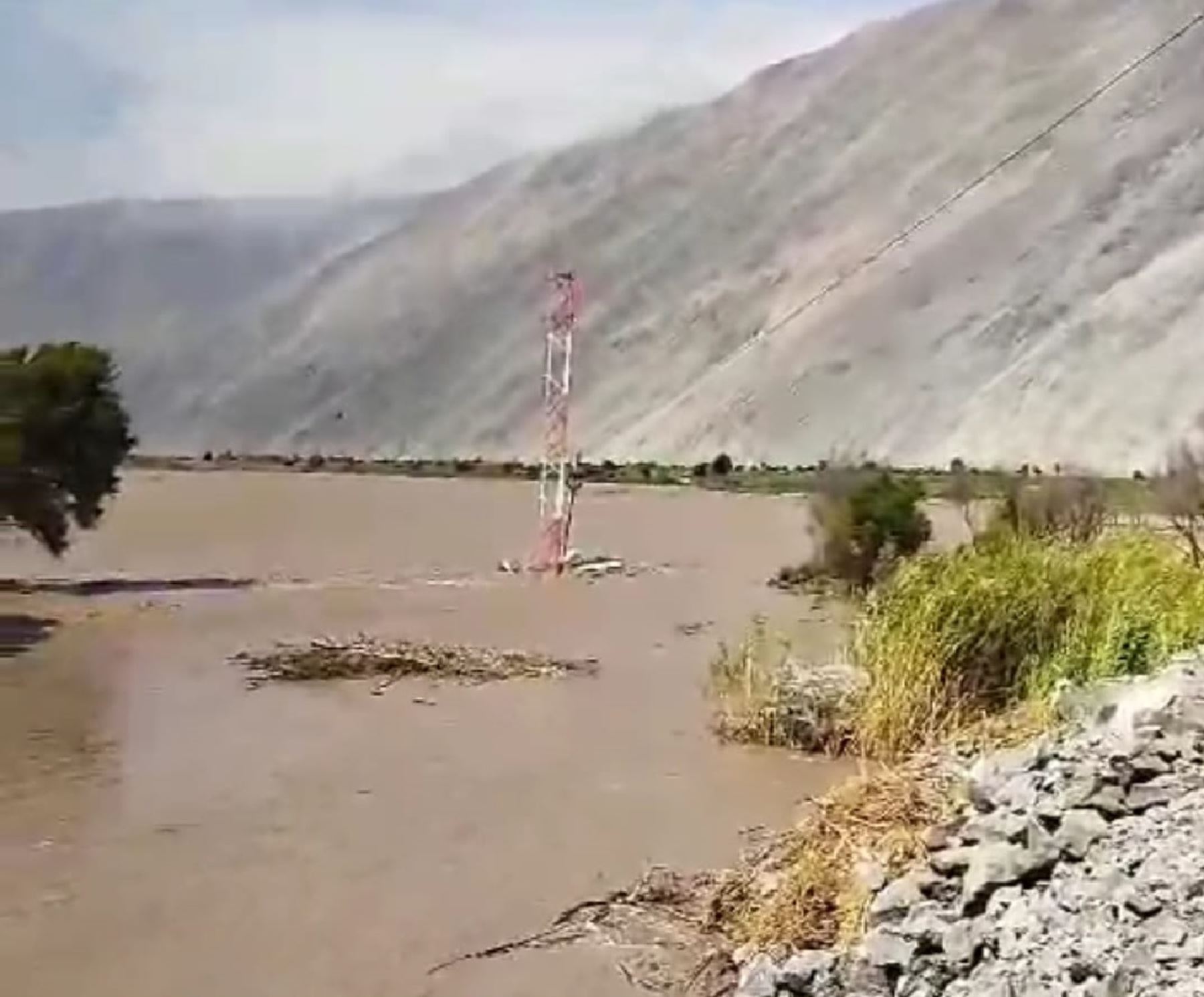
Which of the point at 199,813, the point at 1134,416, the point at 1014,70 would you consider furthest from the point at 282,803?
the point at 1014,70

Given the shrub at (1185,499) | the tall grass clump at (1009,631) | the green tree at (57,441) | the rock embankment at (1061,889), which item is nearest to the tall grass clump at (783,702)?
the tall grass clump at (1009,631)

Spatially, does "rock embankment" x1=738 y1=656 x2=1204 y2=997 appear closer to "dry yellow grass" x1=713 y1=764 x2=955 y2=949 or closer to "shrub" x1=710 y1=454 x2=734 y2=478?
"dry yellow grass" x1=713 y1=764 x2=955 y2=949

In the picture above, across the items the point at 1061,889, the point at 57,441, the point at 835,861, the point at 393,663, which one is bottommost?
the point at 393,663

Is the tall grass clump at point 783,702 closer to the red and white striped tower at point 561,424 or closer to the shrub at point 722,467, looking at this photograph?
the red and white striped tower at point 561,424

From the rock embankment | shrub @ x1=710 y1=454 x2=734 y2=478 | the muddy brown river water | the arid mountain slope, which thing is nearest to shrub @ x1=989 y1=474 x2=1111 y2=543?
the muddy brown river water

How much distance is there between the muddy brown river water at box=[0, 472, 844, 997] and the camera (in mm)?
9320

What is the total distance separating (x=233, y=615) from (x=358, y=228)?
113 m

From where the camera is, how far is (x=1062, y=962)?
6.00 meters

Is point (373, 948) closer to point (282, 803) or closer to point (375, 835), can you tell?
point (375, 835)

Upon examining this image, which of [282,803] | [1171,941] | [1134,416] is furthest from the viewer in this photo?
→ [1134,416]

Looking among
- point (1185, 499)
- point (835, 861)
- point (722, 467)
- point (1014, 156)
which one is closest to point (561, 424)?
point (1185, 499)

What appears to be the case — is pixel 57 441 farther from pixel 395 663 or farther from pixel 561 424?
pixel 395 663

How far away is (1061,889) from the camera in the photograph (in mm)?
6492

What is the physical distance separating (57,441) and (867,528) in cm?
1202
